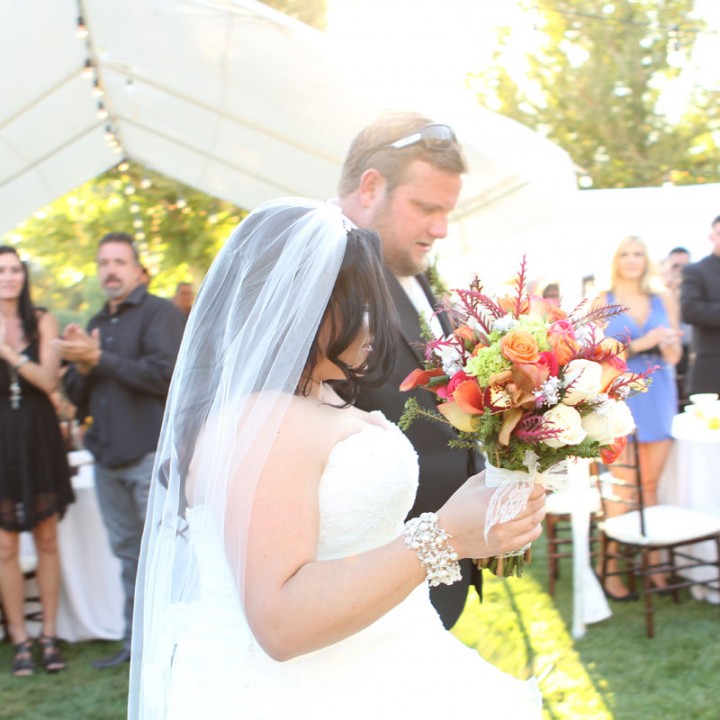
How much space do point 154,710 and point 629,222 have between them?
9.67 metres

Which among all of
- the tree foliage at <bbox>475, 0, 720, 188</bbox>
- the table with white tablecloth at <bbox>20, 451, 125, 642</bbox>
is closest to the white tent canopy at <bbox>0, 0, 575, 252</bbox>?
the table with white tablecloth at <bbox>20, 451, 125, 642</bbox>

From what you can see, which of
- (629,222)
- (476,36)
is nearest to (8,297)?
(629,222)

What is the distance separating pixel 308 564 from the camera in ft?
5.49

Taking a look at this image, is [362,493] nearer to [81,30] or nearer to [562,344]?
[562,344]

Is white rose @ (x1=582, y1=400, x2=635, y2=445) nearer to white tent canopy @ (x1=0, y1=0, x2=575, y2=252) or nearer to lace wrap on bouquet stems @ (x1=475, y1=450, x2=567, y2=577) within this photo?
lace wrap on bouquet stems @ (x1=475, y1=450, x2=567, y2=577)

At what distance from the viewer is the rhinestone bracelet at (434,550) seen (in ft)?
5.60

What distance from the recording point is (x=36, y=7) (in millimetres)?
5707

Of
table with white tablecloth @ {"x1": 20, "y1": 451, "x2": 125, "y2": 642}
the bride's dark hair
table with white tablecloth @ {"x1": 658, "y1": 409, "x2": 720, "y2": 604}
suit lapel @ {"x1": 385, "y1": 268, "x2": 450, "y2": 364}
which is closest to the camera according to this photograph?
the bride's dark hair

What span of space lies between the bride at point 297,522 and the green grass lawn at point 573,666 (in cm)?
196

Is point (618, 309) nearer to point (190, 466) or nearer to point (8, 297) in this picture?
point (190, 466)

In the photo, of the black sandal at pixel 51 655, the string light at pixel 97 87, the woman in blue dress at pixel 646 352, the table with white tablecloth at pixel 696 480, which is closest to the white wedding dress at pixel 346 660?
the black sandal at pixel 51 655

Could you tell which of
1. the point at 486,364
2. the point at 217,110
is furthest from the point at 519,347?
the point at 217,110

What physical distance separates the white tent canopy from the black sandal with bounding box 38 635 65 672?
3.58m

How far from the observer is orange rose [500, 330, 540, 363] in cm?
170
